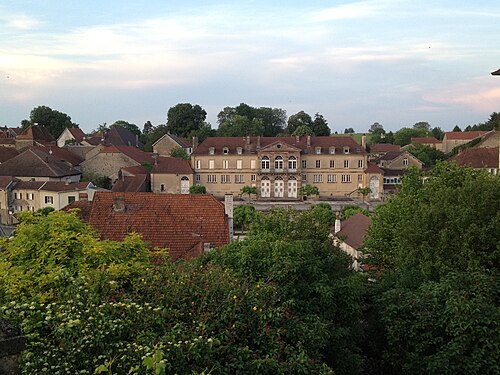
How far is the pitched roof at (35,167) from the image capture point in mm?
52719

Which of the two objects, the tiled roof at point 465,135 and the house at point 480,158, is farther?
the tiled roof at point 465,135

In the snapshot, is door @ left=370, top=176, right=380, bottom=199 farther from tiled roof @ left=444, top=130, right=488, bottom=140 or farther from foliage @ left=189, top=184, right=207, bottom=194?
tiled roof @ left=444, top=130, right=488, bottom=140

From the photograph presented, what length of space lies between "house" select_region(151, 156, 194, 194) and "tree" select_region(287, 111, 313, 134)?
1943 inches

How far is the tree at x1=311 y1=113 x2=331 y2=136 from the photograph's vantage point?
342 feet

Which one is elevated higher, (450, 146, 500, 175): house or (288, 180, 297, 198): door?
(450, 146, 500, 175): house

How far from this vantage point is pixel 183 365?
718 centimetres

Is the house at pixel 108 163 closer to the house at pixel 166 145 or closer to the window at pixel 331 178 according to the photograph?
the house at pixel 166 145

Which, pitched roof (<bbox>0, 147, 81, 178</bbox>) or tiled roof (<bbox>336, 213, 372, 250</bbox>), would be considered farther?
pitched roof (<bbox>0, 147, 81, 178</bbox>)

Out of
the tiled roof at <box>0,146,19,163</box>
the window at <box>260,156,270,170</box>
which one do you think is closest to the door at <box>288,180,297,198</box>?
the window at <box>260,156,270,170</box>

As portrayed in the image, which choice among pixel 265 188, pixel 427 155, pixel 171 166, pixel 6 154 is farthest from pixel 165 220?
pixel 427 155

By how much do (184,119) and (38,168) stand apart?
173 ft

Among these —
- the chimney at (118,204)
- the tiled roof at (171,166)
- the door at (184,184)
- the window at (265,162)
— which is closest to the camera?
the chimney at (118,204)

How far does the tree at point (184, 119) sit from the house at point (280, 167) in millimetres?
42259

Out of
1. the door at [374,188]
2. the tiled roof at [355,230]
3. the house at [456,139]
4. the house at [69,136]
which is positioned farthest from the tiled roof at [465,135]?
the tiled roof at [355,230]
